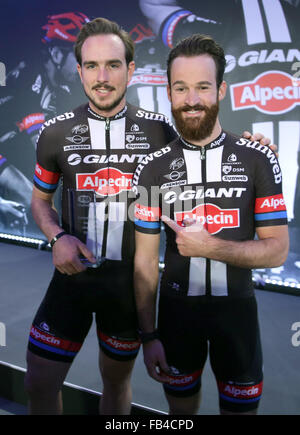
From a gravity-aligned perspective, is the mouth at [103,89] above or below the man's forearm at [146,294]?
above

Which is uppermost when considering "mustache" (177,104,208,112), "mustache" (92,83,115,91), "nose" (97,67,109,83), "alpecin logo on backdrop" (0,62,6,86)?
"alpecin logo on backdrop" (0,62,6,86)

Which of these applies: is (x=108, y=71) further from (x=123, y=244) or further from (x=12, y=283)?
(x=12, y=283)

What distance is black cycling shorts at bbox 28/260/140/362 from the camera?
174 centimetres

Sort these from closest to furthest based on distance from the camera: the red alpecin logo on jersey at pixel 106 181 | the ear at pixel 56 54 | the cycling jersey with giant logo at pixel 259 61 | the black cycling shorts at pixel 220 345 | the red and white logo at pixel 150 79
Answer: the black cycling shorts at pixel 220 345
the red alpecin logo on jersey at pixel 106 181
the cycling jersey with giant logo at pixel 259 61
the red and white logo at pixel 150 79
the ear at pixel 56 54

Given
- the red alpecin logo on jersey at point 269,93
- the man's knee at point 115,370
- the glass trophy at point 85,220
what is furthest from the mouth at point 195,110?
the red alpecin logo on jersey at point 269,93

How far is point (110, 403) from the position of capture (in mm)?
1899

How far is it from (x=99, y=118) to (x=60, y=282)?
2.35 feet

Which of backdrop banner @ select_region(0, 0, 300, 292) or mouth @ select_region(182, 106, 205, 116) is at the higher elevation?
backdrop banner @ select_region(0, 0, 300, 292)

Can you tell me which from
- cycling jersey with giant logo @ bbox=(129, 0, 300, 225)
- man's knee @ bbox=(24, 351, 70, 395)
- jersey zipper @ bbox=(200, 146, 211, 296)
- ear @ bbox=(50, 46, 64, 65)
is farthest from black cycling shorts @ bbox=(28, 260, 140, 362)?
ear @ bbox=(50, 46, 64, 65)

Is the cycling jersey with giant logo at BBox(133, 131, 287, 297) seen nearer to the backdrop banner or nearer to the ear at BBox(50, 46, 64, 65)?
the backdrop banner

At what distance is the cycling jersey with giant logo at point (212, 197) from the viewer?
1.47 m

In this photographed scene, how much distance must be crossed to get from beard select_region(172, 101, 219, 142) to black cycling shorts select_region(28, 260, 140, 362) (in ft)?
2.03

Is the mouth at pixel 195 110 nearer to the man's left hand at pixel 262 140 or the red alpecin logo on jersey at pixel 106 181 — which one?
the man's left hand at pixel 262 140

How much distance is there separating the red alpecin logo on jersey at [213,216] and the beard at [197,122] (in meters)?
0.26
